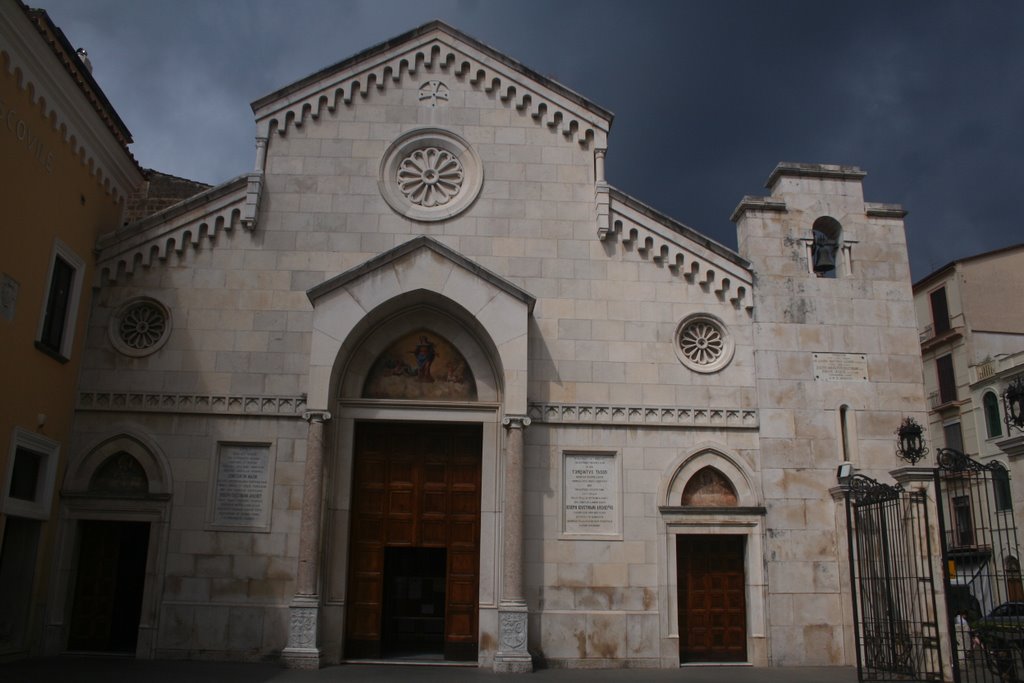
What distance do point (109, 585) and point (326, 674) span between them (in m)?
5.30

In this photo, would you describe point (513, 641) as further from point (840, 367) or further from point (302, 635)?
point (840, 367)

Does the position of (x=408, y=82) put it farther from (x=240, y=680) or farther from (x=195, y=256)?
(x=240, y=680)

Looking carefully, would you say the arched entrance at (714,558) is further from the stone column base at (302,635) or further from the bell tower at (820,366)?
the stone column base at (302,635)

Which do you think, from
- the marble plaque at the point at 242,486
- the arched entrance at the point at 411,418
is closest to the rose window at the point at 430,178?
the arched entrance at the point at 411,418

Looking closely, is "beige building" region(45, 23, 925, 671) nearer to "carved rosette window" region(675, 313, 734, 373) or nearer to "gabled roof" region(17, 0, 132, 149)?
"carved rosette window" region(675, 313, 734, 373)

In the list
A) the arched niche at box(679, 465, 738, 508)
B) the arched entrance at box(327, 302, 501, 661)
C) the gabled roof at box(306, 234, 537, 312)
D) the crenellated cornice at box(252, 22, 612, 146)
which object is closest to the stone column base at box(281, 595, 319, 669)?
the arched entrance at box(327, 302, 501, 661)

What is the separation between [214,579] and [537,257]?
364 inches

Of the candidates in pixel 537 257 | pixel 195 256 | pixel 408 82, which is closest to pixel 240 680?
pixel 195 256

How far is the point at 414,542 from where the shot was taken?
16906 mm

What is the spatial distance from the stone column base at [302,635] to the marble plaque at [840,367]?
11258 mm

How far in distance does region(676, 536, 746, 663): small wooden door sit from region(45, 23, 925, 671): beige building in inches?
2.3

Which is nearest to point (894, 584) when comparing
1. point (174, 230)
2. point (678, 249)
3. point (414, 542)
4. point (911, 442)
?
point (911, 442)

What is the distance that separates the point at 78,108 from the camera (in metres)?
16.8

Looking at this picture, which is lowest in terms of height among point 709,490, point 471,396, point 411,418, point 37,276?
point 709,490
